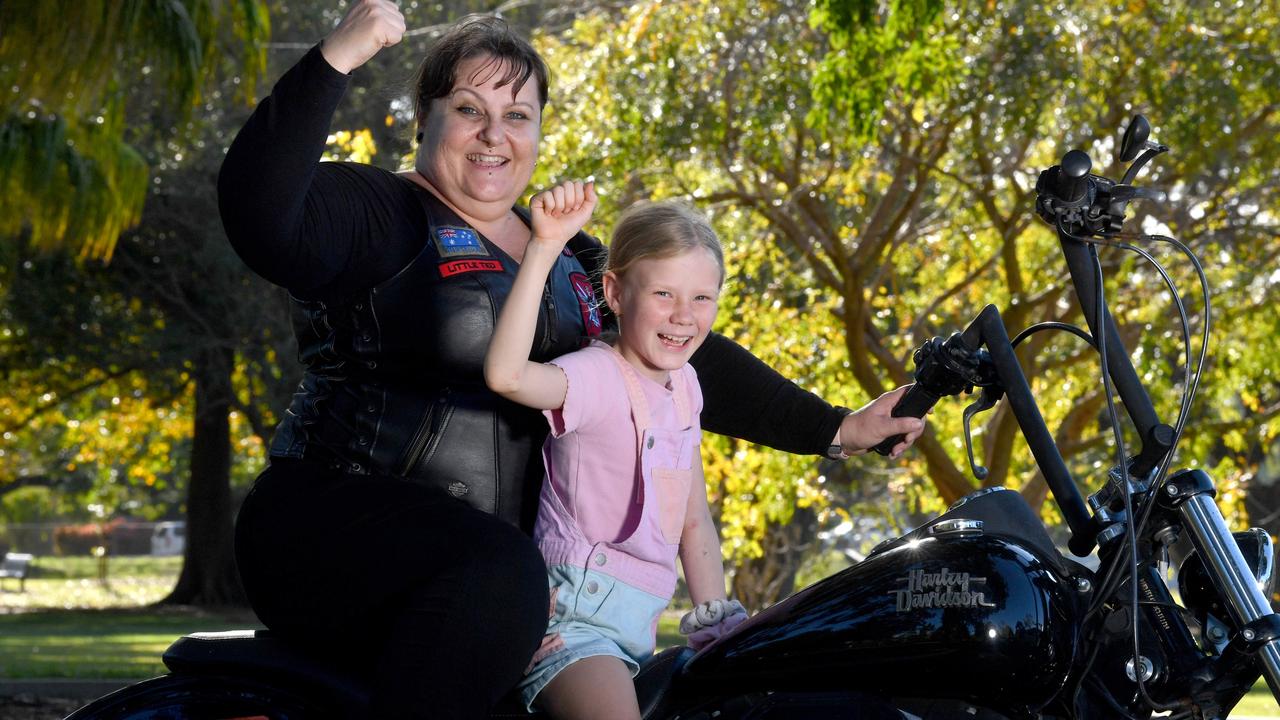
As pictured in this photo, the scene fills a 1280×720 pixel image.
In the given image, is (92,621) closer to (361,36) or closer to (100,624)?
(100,624)

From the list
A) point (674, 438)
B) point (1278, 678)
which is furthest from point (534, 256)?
point (1278, 678)

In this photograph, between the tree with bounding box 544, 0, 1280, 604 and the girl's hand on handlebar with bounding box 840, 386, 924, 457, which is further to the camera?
the tree with bounding box 544, 0, 1280, 604

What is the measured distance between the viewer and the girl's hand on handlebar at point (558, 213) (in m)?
2.20

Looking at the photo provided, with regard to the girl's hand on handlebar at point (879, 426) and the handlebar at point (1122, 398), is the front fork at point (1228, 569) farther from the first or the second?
the girl's hand on handlebar at point (879, 426)

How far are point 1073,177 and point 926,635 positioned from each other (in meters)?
0.68

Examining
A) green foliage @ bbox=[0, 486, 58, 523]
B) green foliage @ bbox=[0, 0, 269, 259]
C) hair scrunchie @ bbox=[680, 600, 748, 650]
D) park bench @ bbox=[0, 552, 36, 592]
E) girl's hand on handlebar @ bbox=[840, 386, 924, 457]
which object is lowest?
park bench @ bbox=[0, 552, 36, 592]

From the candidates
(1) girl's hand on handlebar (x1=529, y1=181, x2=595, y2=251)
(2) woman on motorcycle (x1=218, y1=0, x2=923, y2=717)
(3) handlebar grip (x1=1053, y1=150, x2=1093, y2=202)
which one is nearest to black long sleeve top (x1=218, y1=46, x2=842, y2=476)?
(2) woman on motorcycle (x1=218, y1=0, x2=923, y2=717)

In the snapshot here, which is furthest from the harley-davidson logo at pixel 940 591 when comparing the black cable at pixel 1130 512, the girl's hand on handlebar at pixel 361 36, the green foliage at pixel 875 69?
the green foliage at pixel 875 69

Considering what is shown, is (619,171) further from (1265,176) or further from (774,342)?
(1265,176)

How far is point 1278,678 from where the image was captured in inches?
69.1

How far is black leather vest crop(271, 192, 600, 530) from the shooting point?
8.02 ft

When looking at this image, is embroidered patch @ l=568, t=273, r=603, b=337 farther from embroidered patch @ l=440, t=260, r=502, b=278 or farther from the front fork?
the front fork

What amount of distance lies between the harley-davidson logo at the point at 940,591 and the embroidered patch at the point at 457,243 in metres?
1.00

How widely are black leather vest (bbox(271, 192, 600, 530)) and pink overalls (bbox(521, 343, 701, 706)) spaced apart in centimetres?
11
